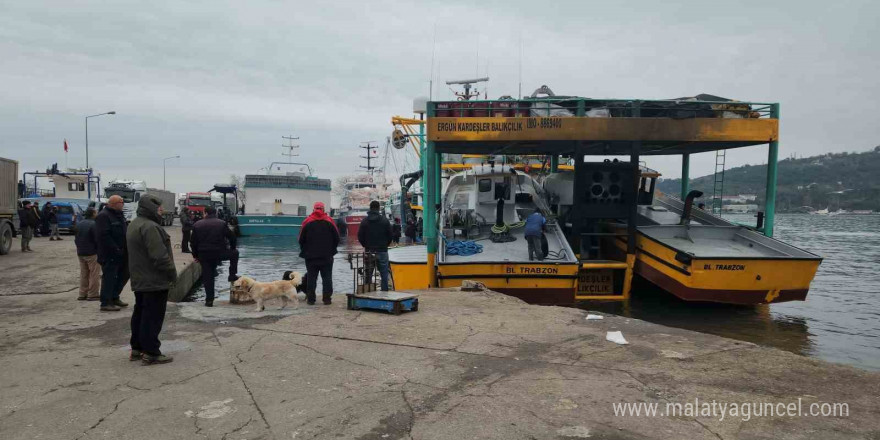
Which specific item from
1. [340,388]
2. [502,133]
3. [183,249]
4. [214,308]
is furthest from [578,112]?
[183,249]

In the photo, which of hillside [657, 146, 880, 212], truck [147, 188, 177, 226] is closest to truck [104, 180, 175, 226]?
truck [147, 188, 177, 226]

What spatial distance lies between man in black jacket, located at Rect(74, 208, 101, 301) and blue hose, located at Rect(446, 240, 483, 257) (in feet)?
21.7

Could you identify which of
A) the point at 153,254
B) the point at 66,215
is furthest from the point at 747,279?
the point at 66,215

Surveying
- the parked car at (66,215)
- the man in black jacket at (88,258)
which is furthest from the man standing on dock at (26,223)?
the man in black jacket at (88,258)

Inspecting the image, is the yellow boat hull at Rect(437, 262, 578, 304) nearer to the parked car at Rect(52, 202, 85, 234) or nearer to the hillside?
the parked car at Rect(52, 202, 85, 234)

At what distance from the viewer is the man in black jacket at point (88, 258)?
333 inches

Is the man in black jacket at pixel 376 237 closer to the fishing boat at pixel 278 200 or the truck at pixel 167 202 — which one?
the fishing boat at pixel 278 200

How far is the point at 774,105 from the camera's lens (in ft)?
39.3

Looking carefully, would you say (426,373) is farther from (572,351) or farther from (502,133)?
(502,133)

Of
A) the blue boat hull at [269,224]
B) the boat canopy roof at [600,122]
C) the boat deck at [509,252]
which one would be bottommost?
the blue boat hull at [269,224]

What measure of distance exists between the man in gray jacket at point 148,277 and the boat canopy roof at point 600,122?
7212 millimetres

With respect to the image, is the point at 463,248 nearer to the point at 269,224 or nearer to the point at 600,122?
the point at 600,122

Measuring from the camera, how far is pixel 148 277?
5.25 meters

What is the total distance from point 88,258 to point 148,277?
4.28 meters
